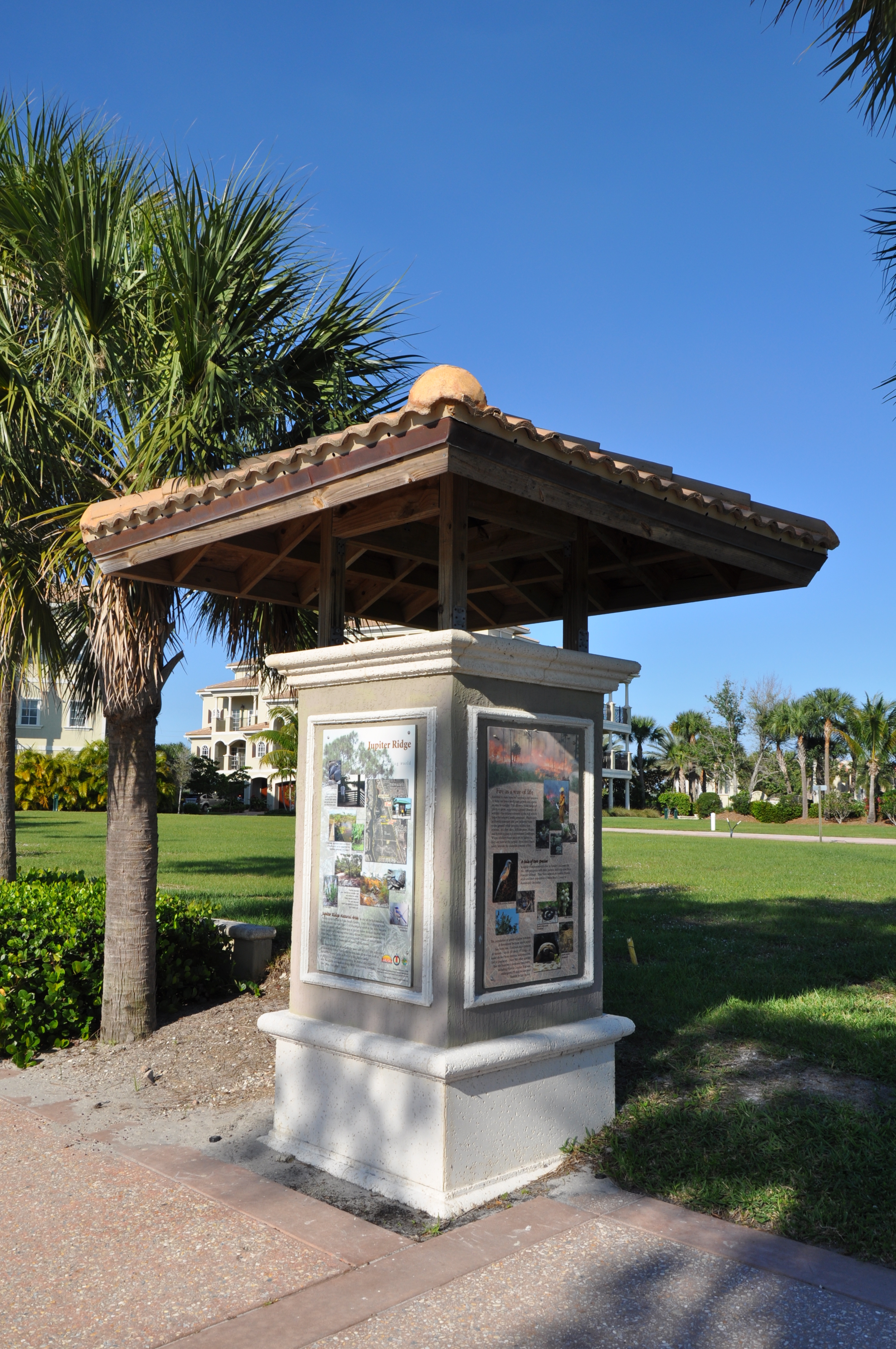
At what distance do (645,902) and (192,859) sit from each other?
34.4ft

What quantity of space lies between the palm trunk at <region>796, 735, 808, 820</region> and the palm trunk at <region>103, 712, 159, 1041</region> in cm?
5258

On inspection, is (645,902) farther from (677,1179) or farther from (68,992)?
(677,1179)

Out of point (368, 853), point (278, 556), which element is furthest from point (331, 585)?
point (368, 853)

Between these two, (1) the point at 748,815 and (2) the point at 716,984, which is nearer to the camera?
(2) the point at 716,984

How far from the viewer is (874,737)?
6188cm

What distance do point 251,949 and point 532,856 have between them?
13.5 feet

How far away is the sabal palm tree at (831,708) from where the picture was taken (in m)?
66.1

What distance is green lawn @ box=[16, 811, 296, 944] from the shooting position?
535 inches

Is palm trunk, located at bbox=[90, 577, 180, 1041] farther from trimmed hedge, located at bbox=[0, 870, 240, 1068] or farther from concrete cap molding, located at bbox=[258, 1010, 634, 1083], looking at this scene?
concrete cap molding, located at bbox=[258, 1010, 634, 1083]

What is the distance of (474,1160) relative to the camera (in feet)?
14.6

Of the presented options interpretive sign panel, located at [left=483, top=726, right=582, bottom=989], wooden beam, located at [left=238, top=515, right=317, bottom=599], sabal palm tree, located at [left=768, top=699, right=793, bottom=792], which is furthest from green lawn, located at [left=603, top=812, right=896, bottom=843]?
interpretive sign panel, located at [left=483, top=726, right=582, bottom=989]

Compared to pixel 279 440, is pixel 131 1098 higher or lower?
lower

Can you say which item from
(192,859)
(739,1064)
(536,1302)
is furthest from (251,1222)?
(192,859)

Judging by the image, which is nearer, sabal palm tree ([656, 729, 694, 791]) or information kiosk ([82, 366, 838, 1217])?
information kiosk ([82, 366, 838, 1217])
